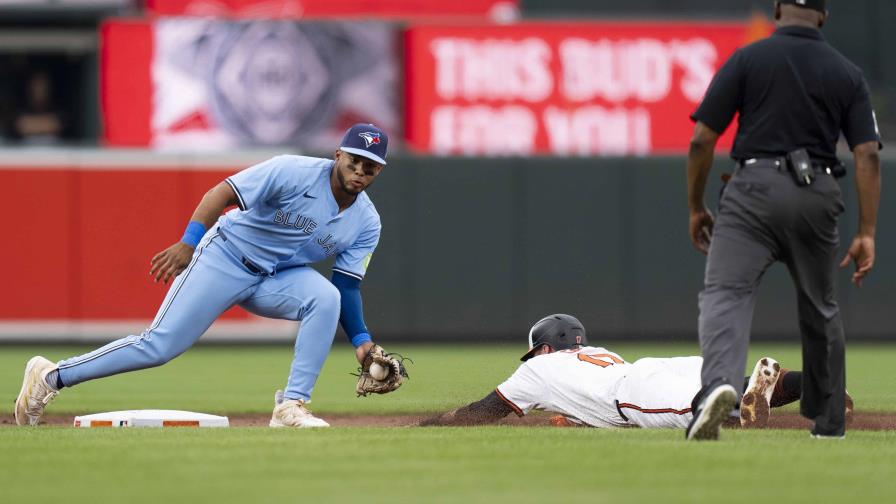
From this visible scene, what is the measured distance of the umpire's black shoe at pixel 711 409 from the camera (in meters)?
5.46

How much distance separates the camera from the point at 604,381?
687cm

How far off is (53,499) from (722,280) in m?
2.50

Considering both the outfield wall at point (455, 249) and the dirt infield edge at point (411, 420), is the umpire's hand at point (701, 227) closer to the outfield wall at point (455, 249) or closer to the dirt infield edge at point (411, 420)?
the dirt infield edge at point (411, 420)

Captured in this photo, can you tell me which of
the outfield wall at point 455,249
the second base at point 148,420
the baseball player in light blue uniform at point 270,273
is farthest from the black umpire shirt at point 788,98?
the outfield wall at point 455,249

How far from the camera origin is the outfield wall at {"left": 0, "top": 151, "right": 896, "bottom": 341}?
14.0 m

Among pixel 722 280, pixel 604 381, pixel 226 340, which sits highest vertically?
pixel 722 280

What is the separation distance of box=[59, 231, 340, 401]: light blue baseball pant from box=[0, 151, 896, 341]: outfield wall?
7.16m

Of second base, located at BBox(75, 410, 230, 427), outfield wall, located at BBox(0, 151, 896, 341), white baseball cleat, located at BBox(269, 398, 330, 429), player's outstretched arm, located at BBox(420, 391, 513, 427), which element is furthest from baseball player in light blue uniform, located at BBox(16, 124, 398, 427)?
outfield wall, located at BBox(0, 151, 896, 341)

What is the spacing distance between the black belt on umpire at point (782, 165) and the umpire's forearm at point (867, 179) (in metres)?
0.08

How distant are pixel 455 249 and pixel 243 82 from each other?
13.3 feet

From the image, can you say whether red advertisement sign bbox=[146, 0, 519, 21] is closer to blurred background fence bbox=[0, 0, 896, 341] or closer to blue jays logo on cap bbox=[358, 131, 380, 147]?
blurred background fence bbox=[0, 0, 896, 341]

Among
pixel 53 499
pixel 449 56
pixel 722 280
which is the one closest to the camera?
pixel 53 499

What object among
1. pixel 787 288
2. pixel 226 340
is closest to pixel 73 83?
pixel 226 340

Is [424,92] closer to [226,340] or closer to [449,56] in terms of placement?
[449,56]
